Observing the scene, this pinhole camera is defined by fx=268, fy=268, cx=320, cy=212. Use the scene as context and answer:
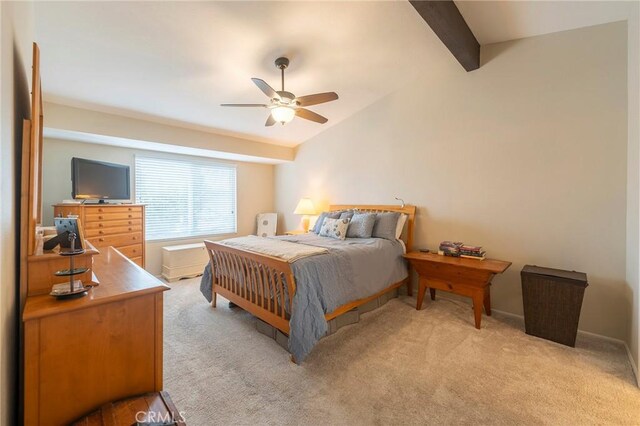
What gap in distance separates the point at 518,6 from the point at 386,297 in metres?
3.20

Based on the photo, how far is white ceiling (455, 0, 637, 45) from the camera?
2.29 m

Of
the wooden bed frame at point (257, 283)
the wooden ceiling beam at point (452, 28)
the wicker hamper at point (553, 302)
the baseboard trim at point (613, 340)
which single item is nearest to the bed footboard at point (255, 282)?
the wooden bed frame at point (257, 283)

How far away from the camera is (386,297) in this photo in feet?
11.0

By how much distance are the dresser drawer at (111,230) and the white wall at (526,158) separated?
3.48 m

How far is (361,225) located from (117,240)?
3217mm

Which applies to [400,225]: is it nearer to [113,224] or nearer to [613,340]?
[613,340]

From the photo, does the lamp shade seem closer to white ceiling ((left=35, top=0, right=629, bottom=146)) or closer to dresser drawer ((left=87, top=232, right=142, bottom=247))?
white ceiling ((left=35, top=0, right=629, bottom=146))

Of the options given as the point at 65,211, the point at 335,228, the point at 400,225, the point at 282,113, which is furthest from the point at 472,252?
the point at 65,211

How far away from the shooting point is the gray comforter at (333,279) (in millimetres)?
2074

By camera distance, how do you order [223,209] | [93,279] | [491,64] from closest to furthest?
1. [93,279]
2. [491,64]
3. [223,209]

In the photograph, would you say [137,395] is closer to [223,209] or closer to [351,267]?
[351,267]

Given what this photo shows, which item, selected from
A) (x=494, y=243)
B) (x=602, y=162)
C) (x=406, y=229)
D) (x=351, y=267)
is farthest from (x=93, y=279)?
(x=602, y=162)

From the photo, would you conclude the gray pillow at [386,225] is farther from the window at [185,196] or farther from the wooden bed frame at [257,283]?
the window at [185,196]

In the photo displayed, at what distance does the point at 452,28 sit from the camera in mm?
2418
